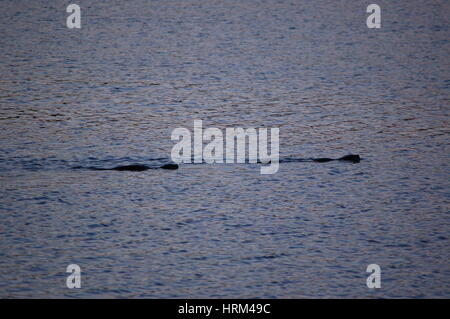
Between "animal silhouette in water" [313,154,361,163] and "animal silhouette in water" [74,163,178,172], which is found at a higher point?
"animal silhouette in water" [313,154,361,163]

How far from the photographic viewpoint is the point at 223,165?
17.0 ft

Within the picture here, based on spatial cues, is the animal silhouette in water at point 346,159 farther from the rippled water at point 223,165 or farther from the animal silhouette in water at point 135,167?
the animal silhouette in water at point 135,167

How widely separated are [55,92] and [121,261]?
9.78 feet

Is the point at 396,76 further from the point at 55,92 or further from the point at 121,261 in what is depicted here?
the point at 121,261

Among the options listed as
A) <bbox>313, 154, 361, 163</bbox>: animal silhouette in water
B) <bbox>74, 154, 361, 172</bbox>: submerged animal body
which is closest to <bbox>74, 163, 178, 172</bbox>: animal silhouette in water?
<bbox>74, 154, 361, 172</bbox>: submerged animal body

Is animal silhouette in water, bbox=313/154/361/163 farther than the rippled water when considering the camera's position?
Yes

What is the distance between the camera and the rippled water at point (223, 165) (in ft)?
12.3

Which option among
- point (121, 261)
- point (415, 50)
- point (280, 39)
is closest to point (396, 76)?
point (415, 50)

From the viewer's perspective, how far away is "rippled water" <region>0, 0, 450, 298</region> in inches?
147

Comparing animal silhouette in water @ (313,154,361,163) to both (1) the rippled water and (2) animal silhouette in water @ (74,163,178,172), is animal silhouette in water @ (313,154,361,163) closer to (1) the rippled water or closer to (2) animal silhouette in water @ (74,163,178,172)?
(1) the rippled water

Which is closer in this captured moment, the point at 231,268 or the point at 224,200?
the point at 231,268
